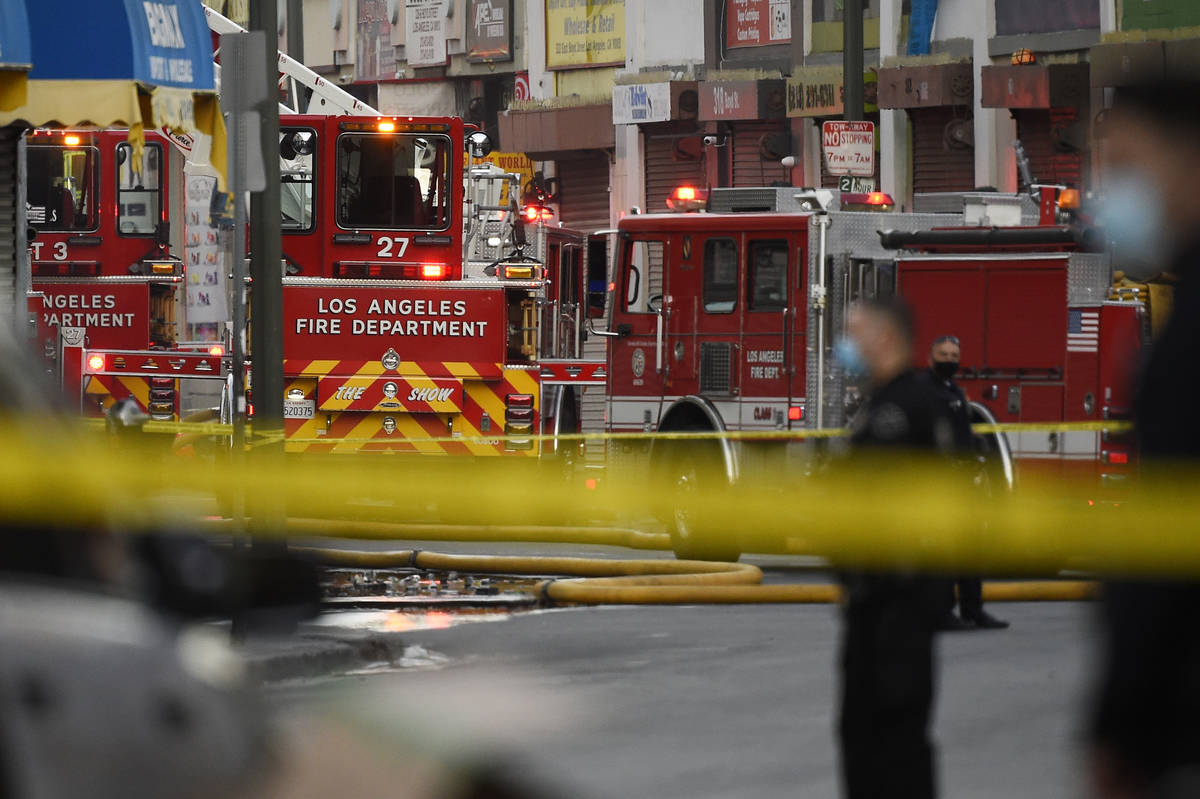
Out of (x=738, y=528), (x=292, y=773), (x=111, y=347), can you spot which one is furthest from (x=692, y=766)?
(x=111, y=347)

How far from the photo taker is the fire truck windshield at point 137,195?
73.9ft

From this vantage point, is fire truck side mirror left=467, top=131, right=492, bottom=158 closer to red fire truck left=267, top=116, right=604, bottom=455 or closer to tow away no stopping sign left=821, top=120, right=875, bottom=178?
red fire truck left=267, top=116, right=604, bottom=455

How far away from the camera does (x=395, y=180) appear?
18.7m

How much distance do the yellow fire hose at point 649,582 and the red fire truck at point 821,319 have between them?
1.45 m

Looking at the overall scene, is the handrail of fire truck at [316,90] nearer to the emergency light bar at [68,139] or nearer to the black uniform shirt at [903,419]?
the emergency light bar at [68,139]

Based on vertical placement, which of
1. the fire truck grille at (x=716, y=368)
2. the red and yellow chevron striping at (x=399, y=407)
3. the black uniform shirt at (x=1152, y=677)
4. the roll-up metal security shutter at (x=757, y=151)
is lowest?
the red and yellow chevron striping at (x=399, y=407)

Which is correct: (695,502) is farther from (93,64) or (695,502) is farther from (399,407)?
(399,407)

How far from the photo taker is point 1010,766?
7926mm

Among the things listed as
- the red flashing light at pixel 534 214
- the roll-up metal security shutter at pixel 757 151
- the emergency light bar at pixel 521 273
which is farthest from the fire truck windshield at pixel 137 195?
the roll-up metal security shutter at pixel 757 151

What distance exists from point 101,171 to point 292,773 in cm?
2084

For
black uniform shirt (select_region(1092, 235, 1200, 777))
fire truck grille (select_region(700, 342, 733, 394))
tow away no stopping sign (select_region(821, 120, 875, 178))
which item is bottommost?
fire truck grille (select_region(700, 342, 733, 394))

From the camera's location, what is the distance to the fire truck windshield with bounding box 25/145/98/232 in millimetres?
22203

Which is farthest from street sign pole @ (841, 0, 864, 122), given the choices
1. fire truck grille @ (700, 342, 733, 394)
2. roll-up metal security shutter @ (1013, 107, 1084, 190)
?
roll-up metal security shutter @ (1013, 107, 1084, 190)

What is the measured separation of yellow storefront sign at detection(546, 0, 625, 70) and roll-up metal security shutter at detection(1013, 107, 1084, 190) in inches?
367
